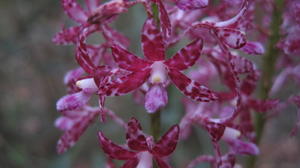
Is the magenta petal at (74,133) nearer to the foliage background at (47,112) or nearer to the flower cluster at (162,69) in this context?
the flower cluster at (162,69)

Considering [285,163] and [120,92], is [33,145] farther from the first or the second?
[120,92]

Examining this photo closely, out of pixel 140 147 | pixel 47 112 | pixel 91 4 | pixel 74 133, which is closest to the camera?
pixel 140 147

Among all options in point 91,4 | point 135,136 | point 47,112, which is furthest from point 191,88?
point 47,112

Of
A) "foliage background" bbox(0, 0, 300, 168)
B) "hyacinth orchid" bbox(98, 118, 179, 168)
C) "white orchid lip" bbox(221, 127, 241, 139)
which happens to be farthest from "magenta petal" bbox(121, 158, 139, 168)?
"foliage background" bbox(0, 0, 300, 168)

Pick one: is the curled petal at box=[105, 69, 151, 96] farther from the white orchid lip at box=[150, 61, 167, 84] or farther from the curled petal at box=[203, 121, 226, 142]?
the curled petal at box=[203, 121, 226, 142]

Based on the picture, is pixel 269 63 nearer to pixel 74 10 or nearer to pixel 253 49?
pixel 253 49

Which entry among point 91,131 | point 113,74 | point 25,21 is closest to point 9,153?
point 91,131
